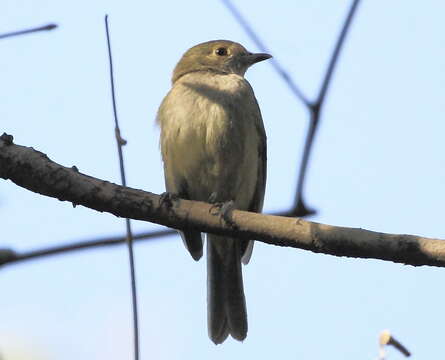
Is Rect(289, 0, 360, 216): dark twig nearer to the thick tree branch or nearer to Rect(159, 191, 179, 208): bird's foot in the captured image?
the thick tree branch

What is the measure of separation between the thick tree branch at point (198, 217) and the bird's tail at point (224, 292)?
2277 millimetres

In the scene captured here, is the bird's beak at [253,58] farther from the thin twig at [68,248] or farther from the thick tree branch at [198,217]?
the thin twig at [68,248]

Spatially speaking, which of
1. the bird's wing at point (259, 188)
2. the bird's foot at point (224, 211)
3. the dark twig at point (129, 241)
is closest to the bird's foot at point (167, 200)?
the bird's foot at point (224, 211)

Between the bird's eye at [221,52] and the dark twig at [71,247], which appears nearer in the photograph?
the dark twig at [71,247]

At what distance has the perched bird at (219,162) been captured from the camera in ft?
21.5

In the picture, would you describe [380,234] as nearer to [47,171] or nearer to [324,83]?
[324,83]

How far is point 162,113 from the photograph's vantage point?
7.09 metres

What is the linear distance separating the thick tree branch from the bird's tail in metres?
2.28

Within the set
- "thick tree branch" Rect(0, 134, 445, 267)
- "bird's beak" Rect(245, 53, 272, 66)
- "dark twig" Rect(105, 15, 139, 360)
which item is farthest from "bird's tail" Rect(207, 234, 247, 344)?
"dark twig" Rect(105, 15, 139, 360)

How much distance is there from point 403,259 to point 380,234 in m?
0.16

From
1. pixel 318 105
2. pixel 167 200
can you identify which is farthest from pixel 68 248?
pixel 167 200

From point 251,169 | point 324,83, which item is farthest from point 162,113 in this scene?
point 324,83

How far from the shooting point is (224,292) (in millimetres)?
7012

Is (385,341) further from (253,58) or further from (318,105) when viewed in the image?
(253,58)
